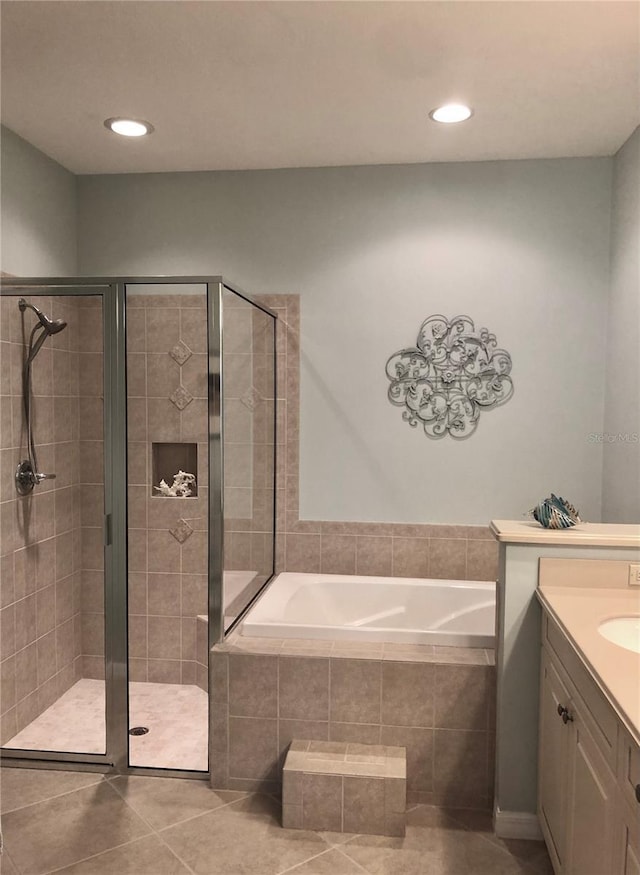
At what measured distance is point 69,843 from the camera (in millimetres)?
2332

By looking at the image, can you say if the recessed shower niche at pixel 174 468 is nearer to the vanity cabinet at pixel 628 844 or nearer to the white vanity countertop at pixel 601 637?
the white vanity countertop at pixel 601 637

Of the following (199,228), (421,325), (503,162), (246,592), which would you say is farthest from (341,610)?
(503,162)

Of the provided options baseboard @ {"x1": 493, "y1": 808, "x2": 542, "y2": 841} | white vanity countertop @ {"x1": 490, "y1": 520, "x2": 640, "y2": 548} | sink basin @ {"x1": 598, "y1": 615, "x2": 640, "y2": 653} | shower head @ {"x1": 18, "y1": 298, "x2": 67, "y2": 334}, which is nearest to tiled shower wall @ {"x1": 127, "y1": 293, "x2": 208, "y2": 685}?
shower head @ {"x1": 18, "y1": 298, "x2": 67, "y2": 334}

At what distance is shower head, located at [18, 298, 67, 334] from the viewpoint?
2779 mm

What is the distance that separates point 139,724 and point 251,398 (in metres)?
1.47

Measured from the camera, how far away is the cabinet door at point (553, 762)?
75.8 inches

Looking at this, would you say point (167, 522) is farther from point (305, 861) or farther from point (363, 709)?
point (305, 861)

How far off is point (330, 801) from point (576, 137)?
9.74 ft

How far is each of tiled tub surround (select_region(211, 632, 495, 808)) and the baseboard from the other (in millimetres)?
151

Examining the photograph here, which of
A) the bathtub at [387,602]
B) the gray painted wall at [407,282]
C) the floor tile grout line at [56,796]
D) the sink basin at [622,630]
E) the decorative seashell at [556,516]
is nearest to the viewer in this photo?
the sink basin at [622,630]

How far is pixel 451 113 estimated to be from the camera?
115 inches

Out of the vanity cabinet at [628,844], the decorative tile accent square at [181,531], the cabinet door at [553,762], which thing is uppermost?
the decorative tile accent square at [181,531]

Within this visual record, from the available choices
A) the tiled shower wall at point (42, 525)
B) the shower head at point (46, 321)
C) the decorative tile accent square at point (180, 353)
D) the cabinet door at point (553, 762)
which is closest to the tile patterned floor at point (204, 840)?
the cabinet door at point (553, 762)

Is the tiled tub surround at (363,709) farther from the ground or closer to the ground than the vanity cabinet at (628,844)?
closer to the ground
